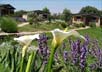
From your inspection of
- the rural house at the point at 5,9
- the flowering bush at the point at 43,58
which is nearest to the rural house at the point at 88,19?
the rural house at the point at 5,9

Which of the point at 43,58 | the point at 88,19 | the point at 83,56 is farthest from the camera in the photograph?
the point at 88,19

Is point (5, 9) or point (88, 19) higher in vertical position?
point (5, 9)

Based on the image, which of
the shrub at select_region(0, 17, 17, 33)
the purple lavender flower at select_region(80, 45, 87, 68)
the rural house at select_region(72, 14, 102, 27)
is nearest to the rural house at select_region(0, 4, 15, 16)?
the rural house at select_region(72, 14, 102, 27)

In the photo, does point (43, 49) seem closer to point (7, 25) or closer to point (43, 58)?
point (43, 58)

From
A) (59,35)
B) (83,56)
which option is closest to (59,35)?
(59,35)

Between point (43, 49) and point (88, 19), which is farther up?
point (43, 49)

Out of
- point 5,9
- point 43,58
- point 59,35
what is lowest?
point 5,9

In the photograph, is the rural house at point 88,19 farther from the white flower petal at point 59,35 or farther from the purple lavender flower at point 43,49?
the white flower petal at point 59,35

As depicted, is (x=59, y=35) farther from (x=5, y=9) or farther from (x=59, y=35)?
(x=5, y=9)

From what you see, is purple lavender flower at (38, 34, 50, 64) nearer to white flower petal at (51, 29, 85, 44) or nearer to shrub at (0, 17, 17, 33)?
white flower petal at (51, 29, 85, 44)

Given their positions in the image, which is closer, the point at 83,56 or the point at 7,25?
the point at 83,56

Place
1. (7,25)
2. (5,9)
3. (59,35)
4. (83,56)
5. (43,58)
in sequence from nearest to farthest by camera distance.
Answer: (59,35) → (83,56) → (43,58) → (7,25) → (5,9)

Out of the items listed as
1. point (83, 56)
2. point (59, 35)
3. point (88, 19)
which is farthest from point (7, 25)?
point (88, 19)

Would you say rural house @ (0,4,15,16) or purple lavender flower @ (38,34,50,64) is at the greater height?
purple lavender flower @ (38,34,50,64)
